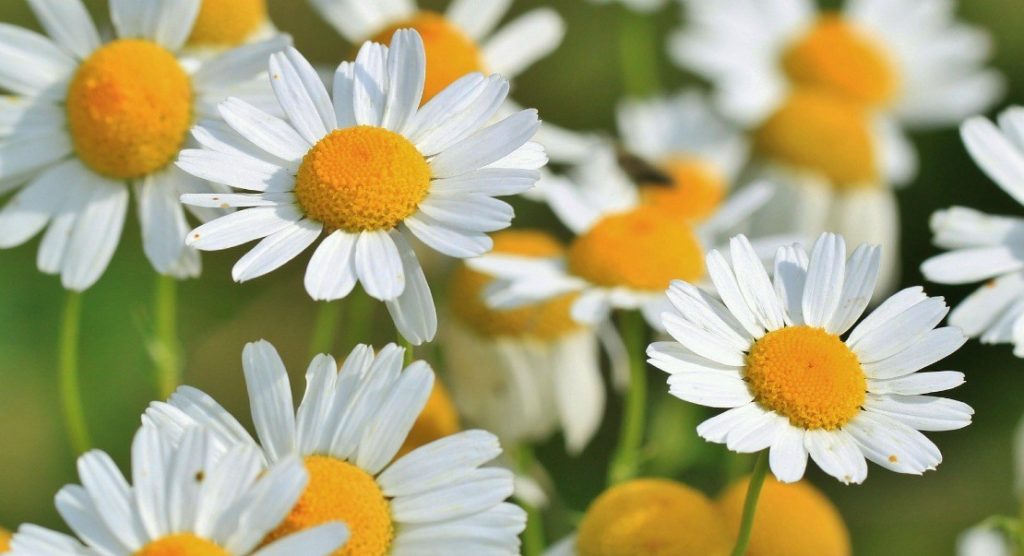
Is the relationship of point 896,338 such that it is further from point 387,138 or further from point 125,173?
point 125,173

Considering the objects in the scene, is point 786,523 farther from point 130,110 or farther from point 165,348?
point 130,110

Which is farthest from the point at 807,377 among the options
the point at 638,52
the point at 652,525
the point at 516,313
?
the point at 638,52

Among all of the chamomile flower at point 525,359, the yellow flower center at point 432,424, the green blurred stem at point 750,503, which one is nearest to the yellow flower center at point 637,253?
the chamomile flower at point 525,359

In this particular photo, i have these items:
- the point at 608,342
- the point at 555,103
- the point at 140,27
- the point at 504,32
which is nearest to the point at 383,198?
the point at 140,27

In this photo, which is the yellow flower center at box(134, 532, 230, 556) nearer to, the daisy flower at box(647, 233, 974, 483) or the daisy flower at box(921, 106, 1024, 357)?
the daisy flower at box(647, 233, 974, 483)

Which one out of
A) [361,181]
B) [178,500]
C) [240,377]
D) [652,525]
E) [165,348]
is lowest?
[240,377]

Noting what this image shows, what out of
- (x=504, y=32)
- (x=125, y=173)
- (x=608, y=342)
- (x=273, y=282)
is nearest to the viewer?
(x=125, y=173)
